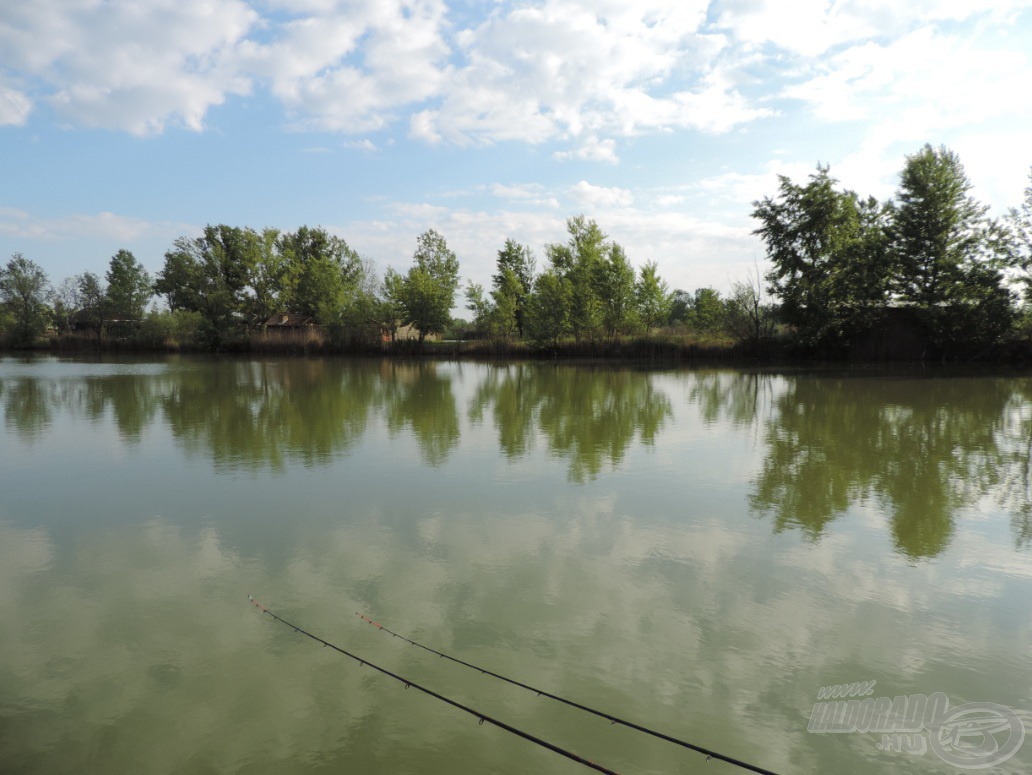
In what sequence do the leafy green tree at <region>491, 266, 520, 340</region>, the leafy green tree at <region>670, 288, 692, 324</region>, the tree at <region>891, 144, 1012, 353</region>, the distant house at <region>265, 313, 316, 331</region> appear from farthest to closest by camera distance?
1. the leafy green tree at <region>670, 288, 692, 324</region>
2. the distant house at <region>265, 313, 316, 331</region>
3. the leafy green tree at <region>491, 266, 520, 340</region>
4. the tree at <region>891, 144, 1012, 353</region>

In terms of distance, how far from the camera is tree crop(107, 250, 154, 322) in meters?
71.1

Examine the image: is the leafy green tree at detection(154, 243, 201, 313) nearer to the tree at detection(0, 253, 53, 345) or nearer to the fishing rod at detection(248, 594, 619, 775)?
the tree at detection(0, 253, 53, 345)

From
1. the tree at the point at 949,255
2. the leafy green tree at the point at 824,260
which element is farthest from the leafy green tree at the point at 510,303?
the tree at the point at 949,255

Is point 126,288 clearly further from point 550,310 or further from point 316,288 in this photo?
point 550,310

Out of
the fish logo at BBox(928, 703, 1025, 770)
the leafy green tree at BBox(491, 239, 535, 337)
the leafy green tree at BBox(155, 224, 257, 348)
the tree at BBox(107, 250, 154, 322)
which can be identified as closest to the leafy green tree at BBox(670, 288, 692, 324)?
the leafy green tree at BBox(491, 239, 535, 337)

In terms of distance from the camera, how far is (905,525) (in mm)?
6641

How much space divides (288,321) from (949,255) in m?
55.3

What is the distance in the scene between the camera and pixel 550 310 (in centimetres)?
4503

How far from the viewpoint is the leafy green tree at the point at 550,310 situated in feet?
146

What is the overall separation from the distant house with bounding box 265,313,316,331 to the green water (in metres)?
51.3

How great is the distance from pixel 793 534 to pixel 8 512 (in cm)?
947

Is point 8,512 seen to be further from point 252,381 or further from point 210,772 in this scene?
point 252,381

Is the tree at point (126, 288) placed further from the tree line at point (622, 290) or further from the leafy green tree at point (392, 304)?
the leafy green tree at point (392, 304)

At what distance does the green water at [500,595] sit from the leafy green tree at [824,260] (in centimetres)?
2483
